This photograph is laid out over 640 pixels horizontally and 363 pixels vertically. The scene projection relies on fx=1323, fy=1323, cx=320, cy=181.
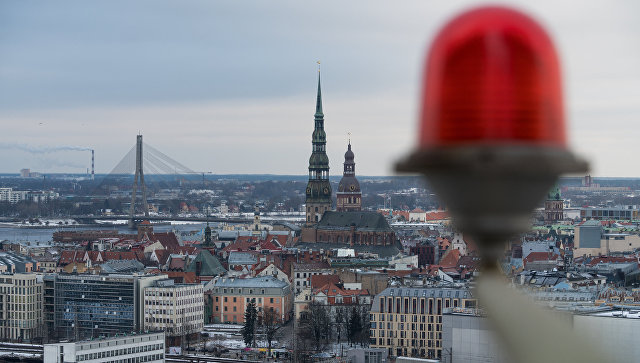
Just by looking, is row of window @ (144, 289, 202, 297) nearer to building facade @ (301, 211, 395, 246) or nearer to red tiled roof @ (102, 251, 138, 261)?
red tiled roof @ (102, 251, 138, 261)

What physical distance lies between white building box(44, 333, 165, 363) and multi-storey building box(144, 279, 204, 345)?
18.2 feet

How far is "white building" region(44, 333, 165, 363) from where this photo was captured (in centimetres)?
2442

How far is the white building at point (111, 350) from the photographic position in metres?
24.4

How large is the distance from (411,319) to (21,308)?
11098 millimetres

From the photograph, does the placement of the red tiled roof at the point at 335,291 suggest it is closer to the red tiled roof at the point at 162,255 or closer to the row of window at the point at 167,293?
the row of window at the point at 167,293

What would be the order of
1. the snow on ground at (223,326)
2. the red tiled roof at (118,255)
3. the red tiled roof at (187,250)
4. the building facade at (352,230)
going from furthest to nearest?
the red tiled roof at (187,250), the building facade at (352,230), the red tiled roof at (118,255), the snow on ground at (223,326)

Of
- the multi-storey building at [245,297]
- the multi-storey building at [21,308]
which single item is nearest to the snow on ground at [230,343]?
the multi-storey building at [245,297]

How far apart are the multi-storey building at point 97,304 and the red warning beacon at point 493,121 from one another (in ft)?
105

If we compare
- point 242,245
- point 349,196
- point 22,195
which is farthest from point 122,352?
point 22,195

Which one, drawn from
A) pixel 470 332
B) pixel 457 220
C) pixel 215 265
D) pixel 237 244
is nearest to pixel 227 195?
pixel 237 244

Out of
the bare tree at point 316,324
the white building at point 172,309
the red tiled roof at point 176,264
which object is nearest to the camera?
the bare tree at point 316,324

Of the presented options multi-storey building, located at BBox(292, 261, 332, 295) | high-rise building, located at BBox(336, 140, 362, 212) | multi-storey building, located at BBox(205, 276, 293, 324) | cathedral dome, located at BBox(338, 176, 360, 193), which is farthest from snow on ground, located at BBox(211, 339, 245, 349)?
cathedral dome, located at BBox(338, 176, 360, 193)

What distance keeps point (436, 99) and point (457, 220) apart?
128 millimetres

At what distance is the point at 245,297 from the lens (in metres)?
35.4
